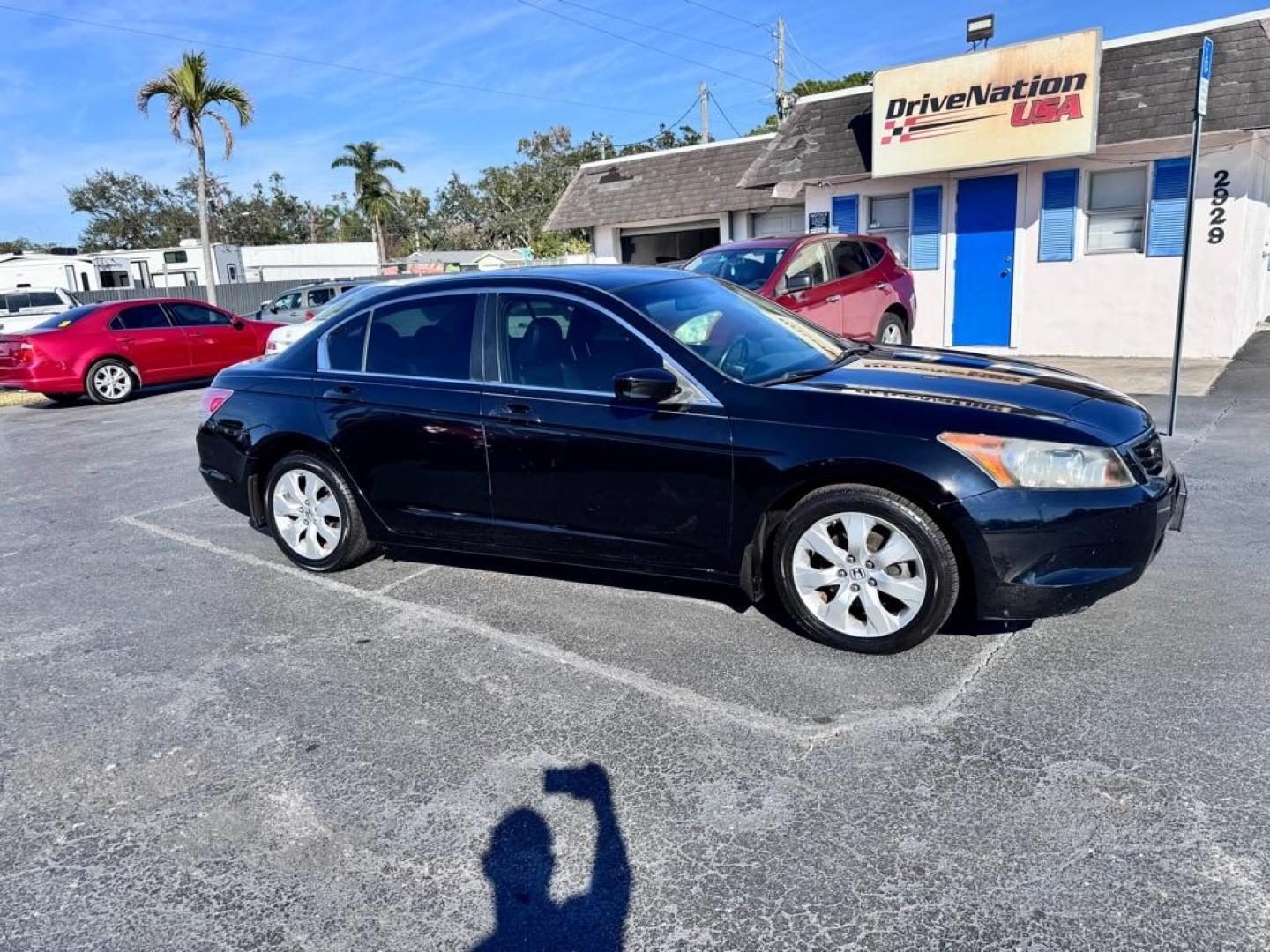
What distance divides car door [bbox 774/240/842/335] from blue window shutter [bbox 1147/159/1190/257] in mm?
5278

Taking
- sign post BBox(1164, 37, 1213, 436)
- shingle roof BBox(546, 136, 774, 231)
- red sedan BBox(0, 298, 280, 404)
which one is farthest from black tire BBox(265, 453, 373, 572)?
shingle roof BBox(546, 136, 774, 231)

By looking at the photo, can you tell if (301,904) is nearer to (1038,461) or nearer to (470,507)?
(470,507)

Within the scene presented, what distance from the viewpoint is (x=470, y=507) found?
184 inches

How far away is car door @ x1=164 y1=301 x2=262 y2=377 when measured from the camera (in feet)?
49.3

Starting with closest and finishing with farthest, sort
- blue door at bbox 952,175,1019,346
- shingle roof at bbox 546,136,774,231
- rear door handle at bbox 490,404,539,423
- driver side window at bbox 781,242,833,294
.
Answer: rear door handle at bbox 490,404,539,423 < driver side window at bbox 781,242,833,294 < blue door at bbox 952,175,1019,346 < shingle roof at bbox 546,136,774,231

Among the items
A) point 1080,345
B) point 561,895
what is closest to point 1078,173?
point 1080,345

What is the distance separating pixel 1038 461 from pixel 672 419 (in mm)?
1507

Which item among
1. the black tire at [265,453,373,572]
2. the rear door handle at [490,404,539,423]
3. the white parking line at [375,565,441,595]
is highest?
the rear door handle at [490,404,539,423]

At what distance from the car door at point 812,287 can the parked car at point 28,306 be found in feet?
63.1

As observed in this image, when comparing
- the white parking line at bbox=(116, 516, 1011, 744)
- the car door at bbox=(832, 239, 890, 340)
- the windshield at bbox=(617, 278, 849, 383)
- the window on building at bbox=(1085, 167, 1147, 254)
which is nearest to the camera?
the white parking line at bbox=(116, 516, 1011, 744)

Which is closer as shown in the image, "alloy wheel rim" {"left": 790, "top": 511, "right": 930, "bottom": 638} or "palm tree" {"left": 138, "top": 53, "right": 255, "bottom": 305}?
"alloy wheel rim" {"left": 790, "top": 511, "right": 930, "bottom": 638}

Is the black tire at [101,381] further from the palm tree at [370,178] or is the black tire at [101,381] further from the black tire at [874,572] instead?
the palm tree at [370,178]

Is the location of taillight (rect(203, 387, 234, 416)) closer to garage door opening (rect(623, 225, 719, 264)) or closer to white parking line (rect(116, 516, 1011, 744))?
white parking line (rect(116, 516, 1011, 744))

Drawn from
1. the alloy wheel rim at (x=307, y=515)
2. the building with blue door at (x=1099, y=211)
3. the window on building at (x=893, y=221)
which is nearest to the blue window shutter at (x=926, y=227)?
the building with blue door at (x=1099, y=211)
